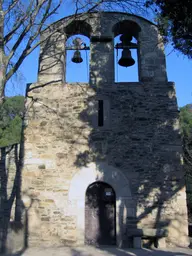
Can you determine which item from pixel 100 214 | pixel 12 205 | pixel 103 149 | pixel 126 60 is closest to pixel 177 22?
pixel 126 60

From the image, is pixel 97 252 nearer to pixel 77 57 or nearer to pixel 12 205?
pixel 12 205

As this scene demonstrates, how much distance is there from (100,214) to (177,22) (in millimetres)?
4487

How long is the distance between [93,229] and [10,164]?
11.0ft

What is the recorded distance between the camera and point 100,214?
6379 millimetres

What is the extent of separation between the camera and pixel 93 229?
247 inches

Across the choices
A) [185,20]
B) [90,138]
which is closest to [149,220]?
[90,138]

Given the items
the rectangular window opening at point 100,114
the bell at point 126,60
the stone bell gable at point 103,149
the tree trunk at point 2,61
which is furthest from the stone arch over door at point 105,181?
the bell at point 126,60

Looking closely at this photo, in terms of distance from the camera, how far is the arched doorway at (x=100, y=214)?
6246 mm

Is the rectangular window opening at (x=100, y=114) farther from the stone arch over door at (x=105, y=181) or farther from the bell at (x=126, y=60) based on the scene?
the bell at (x=126, y=60)

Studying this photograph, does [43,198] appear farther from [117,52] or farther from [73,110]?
[117,52]

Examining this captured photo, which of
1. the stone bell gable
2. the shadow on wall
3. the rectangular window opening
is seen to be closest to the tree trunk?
the stone bell gable

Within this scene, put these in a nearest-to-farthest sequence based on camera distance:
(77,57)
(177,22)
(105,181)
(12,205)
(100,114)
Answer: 1. (177,22)
2. (105,181)
3. (100,114)
4. (77,57)
5. (12,205)

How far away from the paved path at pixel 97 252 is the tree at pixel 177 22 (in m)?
4.04

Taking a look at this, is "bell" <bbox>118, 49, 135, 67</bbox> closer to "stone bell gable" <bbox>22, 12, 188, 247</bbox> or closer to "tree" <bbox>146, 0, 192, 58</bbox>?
"stone bell gable" <bbox>22, 12, 188, 247</bbox>
